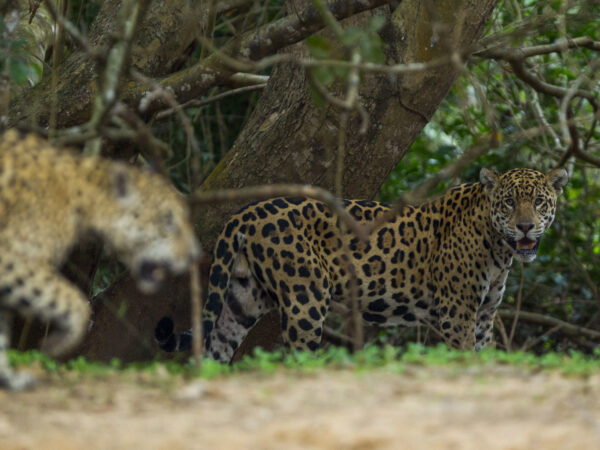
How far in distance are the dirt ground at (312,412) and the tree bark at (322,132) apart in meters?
3.24

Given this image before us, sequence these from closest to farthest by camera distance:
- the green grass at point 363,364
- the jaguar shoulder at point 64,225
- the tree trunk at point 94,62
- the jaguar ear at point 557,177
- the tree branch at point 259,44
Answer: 1. the jaguar shoulder at point 64,225
2. the green grass at point 363,364
3. the tree branch at point 259,44
4. the tree trunk at point 94,62
5. the jaguar ear at point 557,177

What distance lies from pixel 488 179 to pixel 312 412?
4.49 metres

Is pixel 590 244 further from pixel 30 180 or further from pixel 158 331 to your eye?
pixel 30 180

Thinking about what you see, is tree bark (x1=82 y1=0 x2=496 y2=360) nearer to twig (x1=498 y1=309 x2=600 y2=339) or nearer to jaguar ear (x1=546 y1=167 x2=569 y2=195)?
jaguar ear (x1=546 y1=167 x2=569 y2=195)

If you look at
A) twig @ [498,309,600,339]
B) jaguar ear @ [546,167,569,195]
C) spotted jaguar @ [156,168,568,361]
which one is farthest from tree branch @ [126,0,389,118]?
twig @ [498,309,600,339]

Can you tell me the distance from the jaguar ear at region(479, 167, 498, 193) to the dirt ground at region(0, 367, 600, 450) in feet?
11.3

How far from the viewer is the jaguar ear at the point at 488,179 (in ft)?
25.7

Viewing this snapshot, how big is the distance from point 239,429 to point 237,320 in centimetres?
377

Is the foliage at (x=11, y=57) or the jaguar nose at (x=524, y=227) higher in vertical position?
the foliage at (x=11, y=57)

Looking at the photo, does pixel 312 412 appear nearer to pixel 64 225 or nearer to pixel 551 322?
pixel 64 225

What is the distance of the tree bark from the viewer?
7.73 metres

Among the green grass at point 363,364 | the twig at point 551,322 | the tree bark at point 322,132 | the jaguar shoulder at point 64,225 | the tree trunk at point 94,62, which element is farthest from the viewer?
the twig at point 551,322

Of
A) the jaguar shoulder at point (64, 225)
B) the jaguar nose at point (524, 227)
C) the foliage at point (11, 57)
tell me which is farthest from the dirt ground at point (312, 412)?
the jaguar nose at point (524, 227)

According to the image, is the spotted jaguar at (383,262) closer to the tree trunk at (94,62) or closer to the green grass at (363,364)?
the tree trunk at (94,62)
